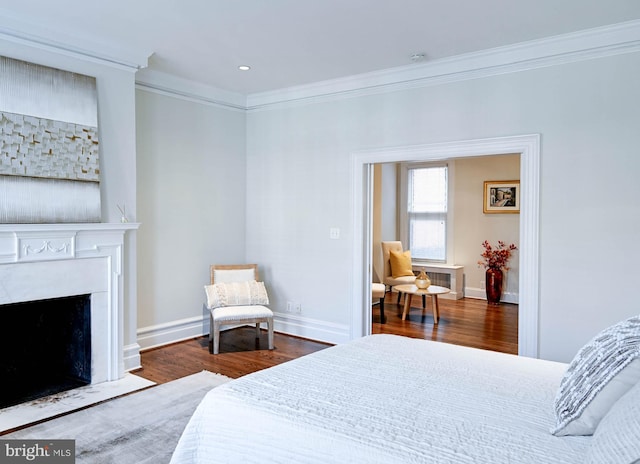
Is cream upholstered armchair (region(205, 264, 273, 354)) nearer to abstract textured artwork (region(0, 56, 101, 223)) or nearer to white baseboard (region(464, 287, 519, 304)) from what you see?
abstract textured artwork (region(0, 56, 101, 223))

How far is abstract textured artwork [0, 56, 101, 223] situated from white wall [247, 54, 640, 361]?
216cm

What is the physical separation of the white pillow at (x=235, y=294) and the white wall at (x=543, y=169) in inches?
20.8

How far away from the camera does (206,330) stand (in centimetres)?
519

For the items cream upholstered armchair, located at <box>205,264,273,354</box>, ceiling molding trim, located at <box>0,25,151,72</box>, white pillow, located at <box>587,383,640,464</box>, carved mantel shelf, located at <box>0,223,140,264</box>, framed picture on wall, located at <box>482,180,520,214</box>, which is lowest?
cream upholstered armchair, located at <box>205,264,273,354</box>

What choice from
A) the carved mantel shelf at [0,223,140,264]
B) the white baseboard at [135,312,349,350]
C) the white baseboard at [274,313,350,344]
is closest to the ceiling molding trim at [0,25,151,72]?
the carved mantel shelf at [0,223,140,264]

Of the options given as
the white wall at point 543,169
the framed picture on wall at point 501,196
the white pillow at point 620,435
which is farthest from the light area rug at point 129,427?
the framed picture on wall at point 501,196

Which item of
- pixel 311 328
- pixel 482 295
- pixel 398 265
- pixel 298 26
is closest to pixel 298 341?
pixel 311 328

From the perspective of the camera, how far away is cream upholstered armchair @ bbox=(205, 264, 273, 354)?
4.50 metres

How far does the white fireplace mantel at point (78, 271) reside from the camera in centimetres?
320

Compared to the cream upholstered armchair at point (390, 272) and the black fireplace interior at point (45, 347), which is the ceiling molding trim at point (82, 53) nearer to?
→ the black fireplace interior at point (45, 347)

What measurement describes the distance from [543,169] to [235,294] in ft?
9.85

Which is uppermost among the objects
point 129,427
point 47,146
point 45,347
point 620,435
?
point 47,146

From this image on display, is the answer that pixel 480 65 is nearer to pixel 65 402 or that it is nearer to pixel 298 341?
pixel 298 341

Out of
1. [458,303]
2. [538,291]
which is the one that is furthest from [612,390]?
[458,303]
